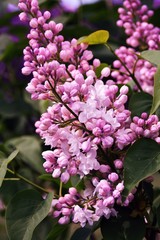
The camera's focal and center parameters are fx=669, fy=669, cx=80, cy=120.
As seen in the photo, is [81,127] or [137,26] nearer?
[81,127]

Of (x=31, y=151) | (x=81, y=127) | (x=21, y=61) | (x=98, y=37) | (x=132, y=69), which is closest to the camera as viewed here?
(x=81, y=127)

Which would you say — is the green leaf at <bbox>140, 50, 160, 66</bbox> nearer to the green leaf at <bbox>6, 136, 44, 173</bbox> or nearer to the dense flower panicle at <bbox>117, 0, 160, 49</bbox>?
the dense flower panicle at <bbox>117, 0, 160, 49</bbox>

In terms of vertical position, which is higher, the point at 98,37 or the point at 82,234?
the point at 98,37

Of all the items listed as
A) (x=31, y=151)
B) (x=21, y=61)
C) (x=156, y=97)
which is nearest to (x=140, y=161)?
(x=156, y=97)

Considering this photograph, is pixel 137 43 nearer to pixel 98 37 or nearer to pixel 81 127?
pixel 98 37

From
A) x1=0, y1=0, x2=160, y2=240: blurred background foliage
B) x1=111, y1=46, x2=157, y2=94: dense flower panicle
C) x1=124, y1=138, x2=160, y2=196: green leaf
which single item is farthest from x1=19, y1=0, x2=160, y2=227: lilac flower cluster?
x1=0, y1=0, x2=160, y2=240: blurred background foliage

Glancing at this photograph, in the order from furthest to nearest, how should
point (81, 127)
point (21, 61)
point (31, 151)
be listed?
point (21, 61) < point (31, 151) < point (81, 127)

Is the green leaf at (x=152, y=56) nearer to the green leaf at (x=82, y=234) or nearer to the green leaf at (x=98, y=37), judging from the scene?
the green leaf at (x=98, y=37)
